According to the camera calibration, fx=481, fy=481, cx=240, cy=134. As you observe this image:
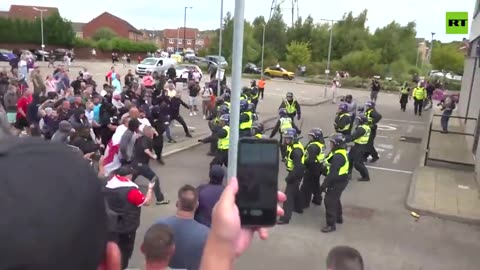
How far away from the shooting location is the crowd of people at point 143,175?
2.95ft

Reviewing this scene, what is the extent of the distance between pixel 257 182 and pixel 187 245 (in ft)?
8.06

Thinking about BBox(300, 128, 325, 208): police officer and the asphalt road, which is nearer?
the asphalt road

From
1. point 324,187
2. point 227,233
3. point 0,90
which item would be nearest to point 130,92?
point 0,90

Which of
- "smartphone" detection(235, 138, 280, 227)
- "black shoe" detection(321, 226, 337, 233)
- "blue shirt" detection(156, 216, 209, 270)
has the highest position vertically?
"smartphone" detection(235, 138, 280, 227)

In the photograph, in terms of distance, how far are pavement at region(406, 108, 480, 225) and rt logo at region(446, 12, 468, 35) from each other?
402cm

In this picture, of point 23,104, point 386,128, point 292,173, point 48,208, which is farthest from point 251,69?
point 48,208

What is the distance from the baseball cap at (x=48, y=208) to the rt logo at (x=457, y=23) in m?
16.9

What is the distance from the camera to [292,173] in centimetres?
841

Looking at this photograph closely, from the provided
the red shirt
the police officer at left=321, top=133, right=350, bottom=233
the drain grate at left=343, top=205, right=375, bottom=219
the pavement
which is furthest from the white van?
the police officer at left=321, top=133, right=350, bottom=233

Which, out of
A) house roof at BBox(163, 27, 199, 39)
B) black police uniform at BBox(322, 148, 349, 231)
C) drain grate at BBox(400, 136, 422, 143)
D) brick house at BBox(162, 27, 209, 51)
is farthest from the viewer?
house roof at BBox(163, 27, 199, 39)

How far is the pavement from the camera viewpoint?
9.28 meters

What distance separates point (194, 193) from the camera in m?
4.72

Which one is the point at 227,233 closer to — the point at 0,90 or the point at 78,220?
the point at 78,220

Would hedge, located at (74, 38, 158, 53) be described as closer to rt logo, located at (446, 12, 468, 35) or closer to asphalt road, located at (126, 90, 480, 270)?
rt logo, located at (446, 12, 468, 35)
